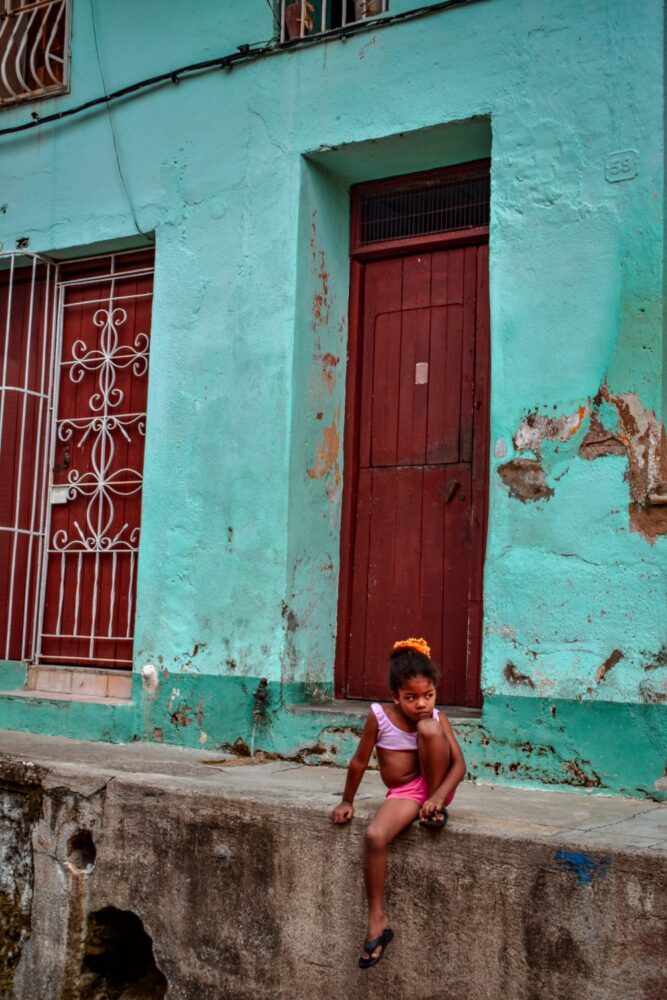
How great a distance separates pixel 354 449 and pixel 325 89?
6.13 ft

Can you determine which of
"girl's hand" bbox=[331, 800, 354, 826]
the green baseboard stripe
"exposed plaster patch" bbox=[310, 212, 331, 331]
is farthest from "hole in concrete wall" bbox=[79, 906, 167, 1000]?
"exposed plaster patch" bbox=[310, 212, 331, 331]

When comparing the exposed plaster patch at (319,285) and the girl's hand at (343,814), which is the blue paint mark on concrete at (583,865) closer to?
the girl's hand at (343,814)

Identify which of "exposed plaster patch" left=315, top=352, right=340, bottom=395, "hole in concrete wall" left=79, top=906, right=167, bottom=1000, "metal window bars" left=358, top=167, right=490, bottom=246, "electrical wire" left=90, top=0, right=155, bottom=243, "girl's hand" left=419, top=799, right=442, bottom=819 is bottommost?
"hole in concrete wall" left=79, top=906, right=167, bottom=1000

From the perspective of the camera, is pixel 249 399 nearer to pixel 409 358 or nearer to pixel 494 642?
pixel 409 358

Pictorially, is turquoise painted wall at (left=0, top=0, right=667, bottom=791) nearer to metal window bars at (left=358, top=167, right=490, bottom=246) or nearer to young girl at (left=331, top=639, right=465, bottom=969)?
metal window bars at (left=358, top=167, right=490, bottom=246)

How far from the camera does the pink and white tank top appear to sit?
3.96 m

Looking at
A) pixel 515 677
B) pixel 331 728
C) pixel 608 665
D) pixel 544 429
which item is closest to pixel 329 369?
pixel 544 429

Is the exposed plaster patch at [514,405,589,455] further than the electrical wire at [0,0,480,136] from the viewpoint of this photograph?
No

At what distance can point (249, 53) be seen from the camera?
610cm

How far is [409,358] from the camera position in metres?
5.92

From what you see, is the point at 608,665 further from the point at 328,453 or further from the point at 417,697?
the point at 328,453

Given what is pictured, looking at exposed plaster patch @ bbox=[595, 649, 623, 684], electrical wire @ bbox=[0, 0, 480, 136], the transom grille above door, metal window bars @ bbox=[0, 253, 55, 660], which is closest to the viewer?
exposed plaster patch @ bbox=[595, 649, 623, 684]

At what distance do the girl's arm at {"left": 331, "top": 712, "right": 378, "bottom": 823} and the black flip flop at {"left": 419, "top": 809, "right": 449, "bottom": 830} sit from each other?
28cm

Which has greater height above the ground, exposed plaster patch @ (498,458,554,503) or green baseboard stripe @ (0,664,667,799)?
exposed plaster patch @ (498,458,554,503)
